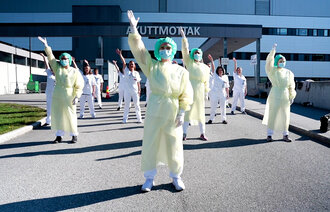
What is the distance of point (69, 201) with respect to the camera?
3.71 meters

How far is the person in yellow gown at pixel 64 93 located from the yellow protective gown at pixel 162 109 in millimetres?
3316

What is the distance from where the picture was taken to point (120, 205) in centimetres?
359

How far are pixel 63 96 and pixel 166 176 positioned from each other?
3445 mm

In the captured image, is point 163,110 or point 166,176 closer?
point 163,110

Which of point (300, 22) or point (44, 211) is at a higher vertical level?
point (300, 22)

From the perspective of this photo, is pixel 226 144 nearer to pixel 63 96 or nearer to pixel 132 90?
pixel 63 96

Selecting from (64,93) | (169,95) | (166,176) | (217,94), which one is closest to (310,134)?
(217,94)

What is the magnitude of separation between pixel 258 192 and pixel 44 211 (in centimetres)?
268

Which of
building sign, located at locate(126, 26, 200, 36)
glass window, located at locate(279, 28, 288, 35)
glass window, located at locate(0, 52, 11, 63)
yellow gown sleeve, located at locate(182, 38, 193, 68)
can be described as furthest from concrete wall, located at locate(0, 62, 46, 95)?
glass window, located at locate(279, 28, 288, 35)

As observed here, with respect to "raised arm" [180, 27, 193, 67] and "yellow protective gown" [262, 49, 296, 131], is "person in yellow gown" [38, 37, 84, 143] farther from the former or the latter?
"yellow protective gown" [262, 49, 296, 131]

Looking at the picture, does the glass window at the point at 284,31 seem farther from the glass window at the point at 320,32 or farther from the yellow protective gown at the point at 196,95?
the yellow protective gown at the point at 196,95

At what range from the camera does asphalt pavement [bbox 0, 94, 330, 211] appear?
143 inches

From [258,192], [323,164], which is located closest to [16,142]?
[258,192]

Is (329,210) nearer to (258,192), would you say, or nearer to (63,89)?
(258,192)
